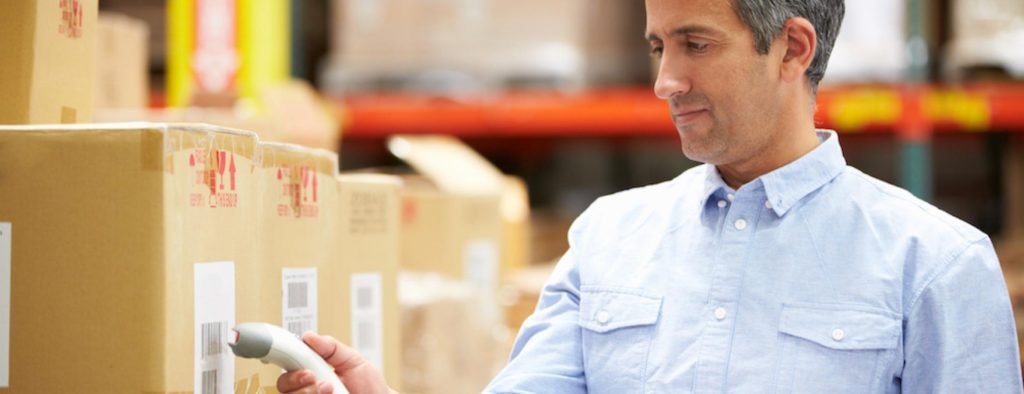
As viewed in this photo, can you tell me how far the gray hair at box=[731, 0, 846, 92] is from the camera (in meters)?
1.40

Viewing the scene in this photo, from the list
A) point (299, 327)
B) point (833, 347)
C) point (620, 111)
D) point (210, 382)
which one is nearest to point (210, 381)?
point (210, 382)

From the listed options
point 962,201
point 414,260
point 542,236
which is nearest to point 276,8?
point 542,236

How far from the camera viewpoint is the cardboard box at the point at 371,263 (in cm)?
173

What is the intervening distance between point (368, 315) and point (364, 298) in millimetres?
32

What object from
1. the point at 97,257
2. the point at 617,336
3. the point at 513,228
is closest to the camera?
the point at 97,257

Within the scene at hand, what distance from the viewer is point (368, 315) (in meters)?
1.79

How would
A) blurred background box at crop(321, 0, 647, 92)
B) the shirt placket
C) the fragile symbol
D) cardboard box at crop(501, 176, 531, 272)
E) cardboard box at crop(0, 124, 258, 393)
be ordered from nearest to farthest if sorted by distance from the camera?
1. cardboard box at crop(0, 124, 258, 393)
2. the fragile symbol
3. the shirt placket
4. cardboard box at crop(501, 176, 531, 272)
5. blurred background box at crop(321, 0, 647, 92)

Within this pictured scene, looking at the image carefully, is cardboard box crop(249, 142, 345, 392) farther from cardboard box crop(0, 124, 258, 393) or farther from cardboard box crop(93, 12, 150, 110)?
cardboard box crop(93, 12, 150, 110)

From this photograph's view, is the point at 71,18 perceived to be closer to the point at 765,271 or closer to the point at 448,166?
the point at 765,271

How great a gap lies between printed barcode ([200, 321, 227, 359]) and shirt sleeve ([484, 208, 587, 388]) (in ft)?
1.21

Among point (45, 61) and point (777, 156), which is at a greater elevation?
point (45, 61)

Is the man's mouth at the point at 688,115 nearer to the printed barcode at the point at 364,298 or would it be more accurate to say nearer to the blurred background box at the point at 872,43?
the printed barcode at the point at 364,298

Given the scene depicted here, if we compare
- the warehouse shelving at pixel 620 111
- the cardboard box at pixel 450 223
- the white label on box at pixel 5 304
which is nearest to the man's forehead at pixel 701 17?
the white label on box at pixel 5 304

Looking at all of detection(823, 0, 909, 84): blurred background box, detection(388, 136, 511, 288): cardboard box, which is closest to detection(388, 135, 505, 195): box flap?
detection(388, 136, 511, 288): cardboard box
